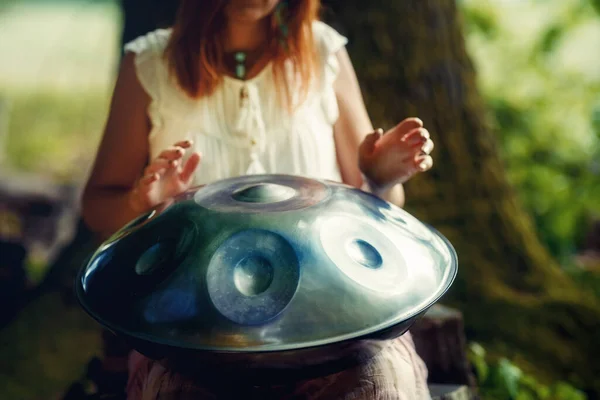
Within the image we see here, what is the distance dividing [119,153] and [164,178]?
263 millimetres

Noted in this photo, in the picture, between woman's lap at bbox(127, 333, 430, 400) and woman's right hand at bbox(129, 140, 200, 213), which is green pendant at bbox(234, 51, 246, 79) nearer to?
woman's right hand at bbox(129, 140, 200, 213)

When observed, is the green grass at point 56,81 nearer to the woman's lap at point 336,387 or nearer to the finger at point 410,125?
the finger at point 410,125

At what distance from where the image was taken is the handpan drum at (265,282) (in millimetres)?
798

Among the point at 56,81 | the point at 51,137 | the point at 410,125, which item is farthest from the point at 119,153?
the point at 51,137

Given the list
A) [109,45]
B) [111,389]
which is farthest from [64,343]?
[109,45]

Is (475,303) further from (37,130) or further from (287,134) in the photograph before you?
(37,130)

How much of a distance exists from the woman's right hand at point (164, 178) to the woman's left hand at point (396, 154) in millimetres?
323

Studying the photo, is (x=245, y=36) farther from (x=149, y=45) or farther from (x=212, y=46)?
(x=149, y=45)

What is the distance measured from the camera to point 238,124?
128 centimetres

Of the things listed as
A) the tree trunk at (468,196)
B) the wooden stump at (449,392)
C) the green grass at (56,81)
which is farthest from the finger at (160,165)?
the green grass at (56,81)

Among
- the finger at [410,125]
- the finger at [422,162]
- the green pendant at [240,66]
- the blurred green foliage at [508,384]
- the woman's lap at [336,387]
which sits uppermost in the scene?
the green pendant at [240,66]

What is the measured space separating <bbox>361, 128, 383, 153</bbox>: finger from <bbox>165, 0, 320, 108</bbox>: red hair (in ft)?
0.68

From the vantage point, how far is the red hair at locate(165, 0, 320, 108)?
1284mm

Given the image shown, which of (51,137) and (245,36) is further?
(51,137)
